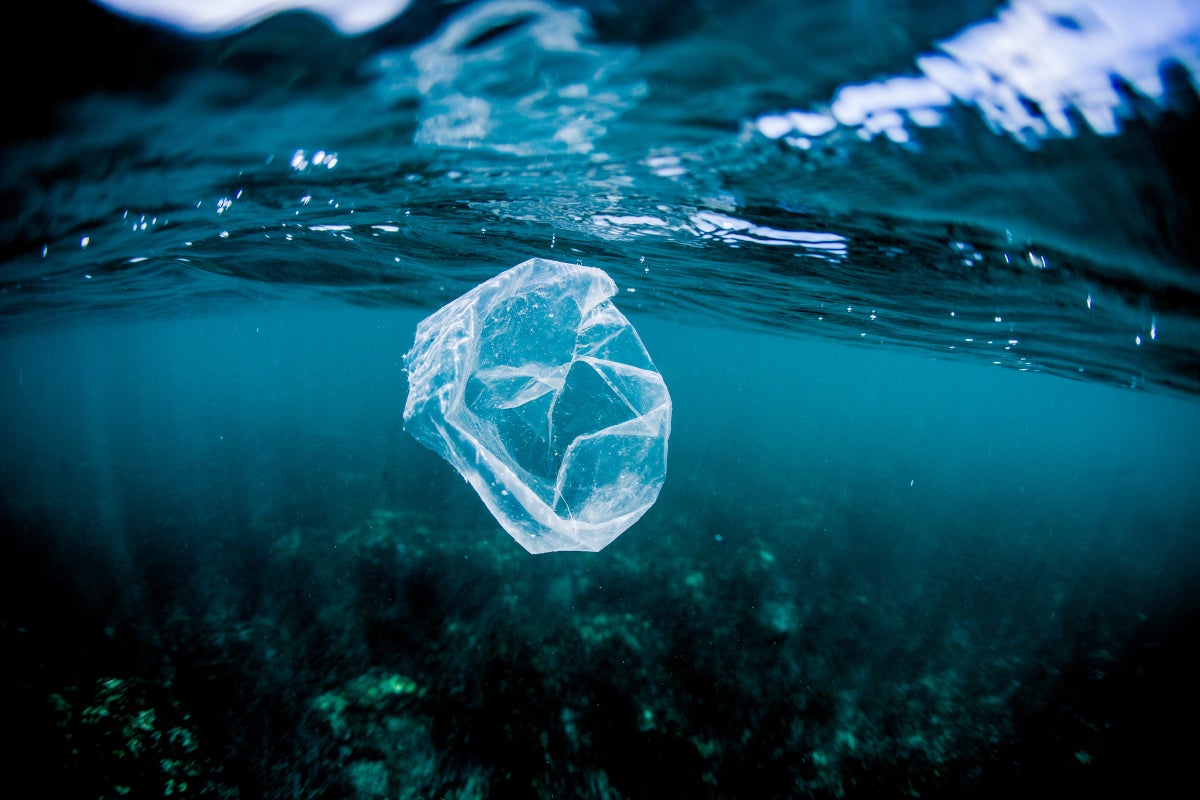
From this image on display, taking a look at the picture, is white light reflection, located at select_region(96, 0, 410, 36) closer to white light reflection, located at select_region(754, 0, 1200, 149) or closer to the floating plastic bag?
the floating plastic bag

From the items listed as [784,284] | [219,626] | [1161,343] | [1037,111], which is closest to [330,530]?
[219,626]

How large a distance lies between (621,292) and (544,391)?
10.8 meters

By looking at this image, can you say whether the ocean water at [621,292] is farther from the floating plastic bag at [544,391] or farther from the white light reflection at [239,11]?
the floating plastic bag at [544,391]

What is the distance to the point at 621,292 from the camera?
15.2 metres

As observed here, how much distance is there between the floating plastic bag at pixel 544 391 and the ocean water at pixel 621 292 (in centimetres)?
154

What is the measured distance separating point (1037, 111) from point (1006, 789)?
7.52m

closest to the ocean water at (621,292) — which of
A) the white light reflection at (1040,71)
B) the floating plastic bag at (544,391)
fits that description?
the white light reflection at (1040,71)

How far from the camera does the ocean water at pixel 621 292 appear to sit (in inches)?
122

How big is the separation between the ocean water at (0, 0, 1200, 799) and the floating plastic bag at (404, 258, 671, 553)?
5.05 feet

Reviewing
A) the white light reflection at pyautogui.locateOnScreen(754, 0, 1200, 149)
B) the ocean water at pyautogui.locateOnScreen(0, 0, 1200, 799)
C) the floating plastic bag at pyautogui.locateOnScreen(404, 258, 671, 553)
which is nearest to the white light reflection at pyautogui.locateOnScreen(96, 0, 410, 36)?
the ocean water at pyautogui.locateOnScreen(0, 0, 1200, 799)

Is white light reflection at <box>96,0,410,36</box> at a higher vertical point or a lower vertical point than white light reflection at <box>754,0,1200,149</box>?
higher

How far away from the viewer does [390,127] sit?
4.36 meters

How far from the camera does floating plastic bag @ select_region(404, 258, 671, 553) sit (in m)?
4.40

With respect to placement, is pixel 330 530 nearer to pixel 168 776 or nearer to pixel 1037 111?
pixel 168 776
